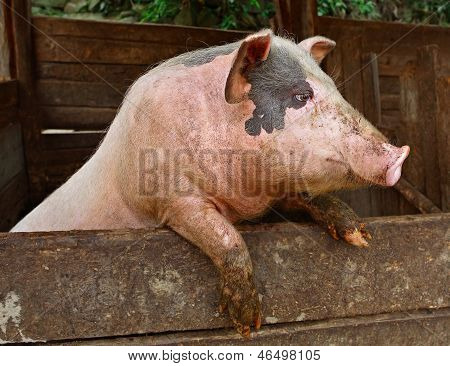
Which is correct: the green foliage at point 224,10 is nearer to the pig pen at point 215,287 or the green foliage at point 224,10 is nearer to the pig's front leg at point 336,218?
the pig pen at point 215,287

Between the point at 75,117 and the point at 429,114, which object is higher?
the point at 429,114

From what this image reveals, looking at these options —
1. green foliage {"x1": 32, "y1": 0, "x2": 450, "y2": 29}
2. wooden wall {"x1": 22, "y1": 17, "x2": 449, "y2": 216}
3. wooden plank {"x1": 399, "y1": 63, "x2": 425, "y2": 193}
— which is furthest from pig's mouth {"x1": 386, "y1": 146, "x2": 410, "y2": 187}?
green foliage {"x1": 32, "y1": 0, "x2": 450, "y2": 29}

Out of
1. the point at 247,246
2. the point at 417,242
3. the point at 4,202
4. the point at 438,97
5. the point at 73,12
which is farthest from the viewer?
the point at 73,12

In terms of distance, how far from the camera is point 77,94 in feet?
18.4

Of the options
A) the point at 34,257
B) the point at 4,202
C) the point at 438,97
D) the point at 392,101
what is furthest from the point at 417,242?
the point at 392,101

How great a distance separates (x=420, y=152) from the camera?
10.8 ft

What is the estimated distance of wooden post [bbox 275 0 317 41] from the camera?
4.76 meters

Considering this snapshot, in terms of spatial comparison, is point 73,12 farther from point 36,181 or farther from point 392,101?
point 392,101

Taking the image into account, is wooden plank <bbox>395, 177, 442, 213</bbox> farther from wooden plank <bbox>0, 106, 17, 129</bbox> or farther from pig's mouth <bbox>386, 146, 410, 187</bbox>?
wooden plank <bbox>0, 106, 17, 129</bbox>

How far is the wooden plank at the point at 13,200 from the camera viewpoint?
4637 millimetres

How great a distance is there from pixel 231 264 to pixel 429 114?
183cm

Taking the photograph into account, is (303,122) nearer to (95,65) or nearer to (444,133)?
(444,133)

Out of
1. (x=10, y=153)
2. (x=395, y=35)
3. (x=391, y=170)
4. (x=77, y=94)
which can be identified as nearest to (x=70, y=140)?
(x=77, y=94)

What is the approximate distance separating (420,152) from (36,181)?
3.91 m
